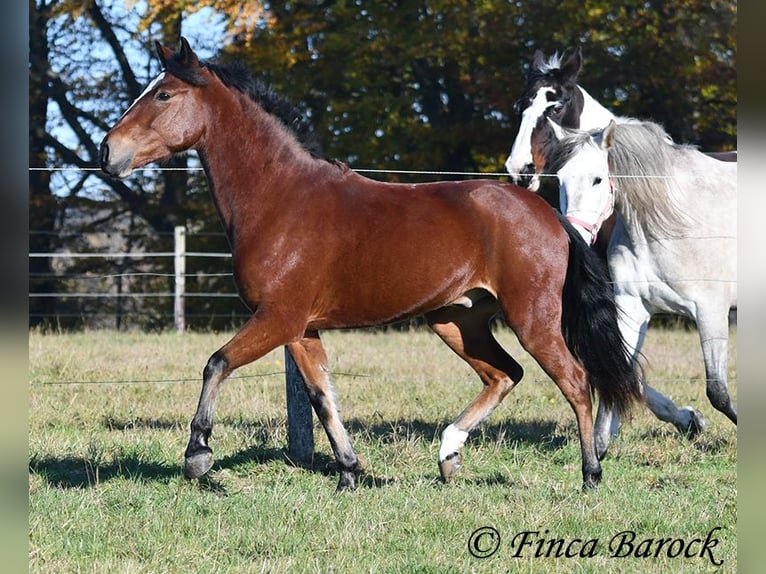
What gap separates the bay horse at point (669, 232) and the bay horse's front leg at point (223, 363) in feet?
7.46

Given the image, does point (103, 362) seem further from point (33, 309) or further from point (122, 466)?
point (33, 309)

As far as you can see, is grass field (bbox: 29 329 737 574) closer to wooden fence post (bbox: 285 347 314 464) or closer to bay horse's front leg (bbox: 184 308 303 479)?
wooden fence post (bbox: 285 347 314 464)

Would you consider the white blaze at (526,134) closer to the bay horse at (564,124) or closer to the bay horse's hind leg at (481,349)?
the bay horse at (564,124)

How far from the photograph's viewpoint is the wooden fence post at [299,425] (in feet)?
19.7

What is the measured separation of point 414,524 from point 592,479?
1.35 m

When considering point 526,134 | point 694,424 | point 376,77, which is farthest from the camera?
point 376,77

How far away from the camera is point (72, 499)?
183 inches

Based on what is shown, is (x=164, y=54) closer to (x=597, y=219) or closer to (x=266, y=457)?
(x=266, y=457)

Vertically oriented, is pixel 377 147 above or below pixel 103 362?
above

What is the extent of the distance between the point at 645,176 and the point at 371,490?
2.84 m

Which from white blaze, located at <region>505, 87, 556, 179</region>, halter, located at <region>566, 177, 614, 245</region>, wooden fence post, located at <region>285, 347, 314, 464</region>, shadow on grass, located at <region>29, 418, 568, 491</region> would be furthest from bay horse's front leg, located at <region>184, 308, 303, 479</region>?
white blaze, located at <region>505, 87, 556, 179</region>

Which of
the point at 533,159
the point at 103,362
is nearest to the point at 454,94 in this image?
the point at 103,362

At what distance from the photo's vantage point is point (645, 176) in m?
6.20

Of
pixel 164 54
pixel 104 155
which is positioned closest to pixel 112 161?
pixel 104 155
